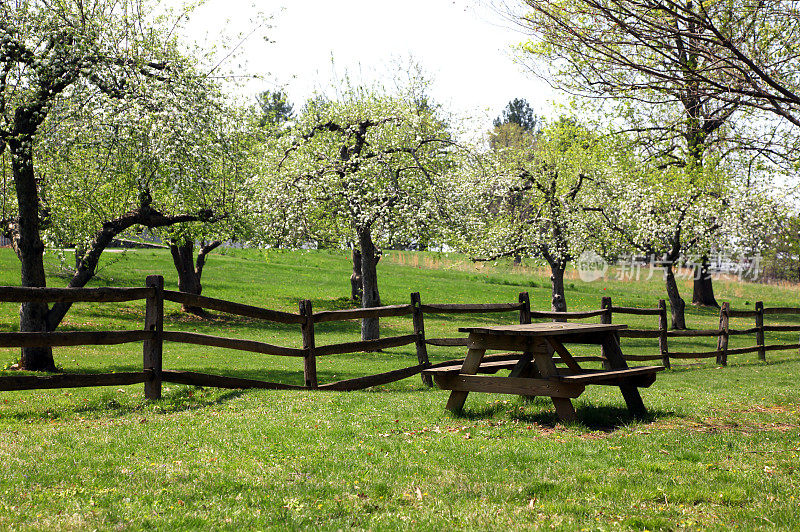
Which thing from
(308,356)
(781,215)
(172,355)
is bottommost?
(172,355)

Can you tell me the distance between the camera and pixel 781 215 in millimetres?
33062

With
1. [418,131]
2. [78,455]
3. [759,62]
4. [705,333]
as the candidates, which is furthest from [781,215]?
[78,455]

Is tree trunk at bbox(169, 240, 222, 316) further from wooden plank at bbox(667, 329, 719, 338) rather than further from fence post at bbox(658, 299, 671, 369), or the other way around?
wooden plank at bbox(667, 329, 719, 338)

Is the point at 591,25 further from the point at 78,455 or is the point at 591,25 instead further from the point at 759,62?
the point at 78,455

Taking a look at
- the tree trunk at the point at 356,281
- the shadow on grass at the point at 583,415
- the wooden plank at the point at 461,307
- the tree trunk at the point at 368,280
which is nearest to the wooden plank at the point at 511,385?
the shadow on grass at the point at 583,415

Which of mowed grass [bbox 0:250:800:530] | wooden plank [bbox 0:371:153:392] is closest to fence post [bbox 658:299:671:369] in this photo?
mowed grass [bbox 0:250:800:530]

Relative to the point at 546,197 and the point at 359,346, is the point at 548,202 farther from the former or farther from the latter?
the point at 359,346

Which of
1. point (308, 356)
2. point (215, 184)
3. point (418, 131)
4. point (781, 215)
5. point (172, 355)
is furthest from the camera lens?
point (781, 215)

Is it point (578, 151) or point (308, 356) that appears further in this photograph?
point (578, 151)

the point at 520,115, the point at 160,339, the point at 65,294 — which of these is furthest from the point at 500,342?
the point at 520,115

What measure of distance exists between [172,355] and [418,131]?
443 inches

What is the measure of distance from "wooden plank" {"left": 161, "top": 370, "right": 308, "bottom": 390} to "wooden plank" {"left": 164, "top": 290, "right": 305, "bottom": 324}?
3.48 feet

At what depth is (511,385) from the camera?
348 inches

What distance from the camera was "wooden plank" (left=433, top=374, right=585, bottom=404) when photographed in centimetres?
845
